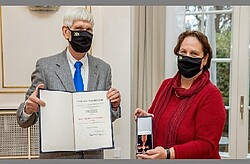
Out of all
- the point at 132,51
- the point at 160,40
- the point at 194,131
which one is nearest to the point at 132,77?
the point at 132,51

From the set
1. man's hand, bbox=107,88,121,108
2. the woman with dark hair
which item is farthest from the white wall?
man's hand, bbox=107,88,121,108

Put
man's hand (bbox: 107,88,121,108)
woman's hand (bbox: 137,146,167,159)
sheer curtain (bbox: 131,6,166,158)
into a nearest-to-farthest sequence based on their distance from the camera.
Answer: woman's hand (bbox: 137,146,167,159), man's hand (bbox: 107,88,121,108), sheer curtain (bbox: 131,6,166,158)

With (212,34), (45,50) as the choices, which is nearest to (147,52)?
(212,34)

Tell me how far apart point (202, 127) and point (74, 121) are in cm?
48

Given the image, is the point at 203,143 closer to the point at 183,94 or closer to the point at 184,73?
the point at 183,94

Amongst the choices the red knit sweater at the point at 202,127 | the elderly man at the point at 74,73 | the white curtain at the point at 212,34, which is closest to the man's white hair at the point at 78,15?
the elderly man at the point at 74,73

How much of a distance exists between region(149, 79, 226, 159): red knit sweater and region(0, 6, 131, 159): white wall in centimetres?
139

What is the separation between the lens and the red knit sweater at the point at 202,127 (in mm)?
1189

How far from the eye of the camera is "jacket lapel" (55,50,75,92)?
4.30ft

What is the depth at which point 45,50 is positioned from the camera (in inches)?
105

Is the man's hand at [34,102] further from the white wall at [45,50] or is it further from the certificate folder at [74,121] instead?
the white wall at [45,50]

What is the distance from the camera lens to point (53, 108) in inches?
48.2

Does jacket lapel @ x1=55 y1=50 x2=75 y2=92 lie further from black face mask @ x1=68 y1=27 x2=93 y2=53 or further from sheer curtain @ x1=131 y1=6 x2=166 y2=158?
sheer curtain @ x1=131 y1=6 x2=166 y2=158

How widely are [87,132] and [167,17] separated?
60.5 inches
